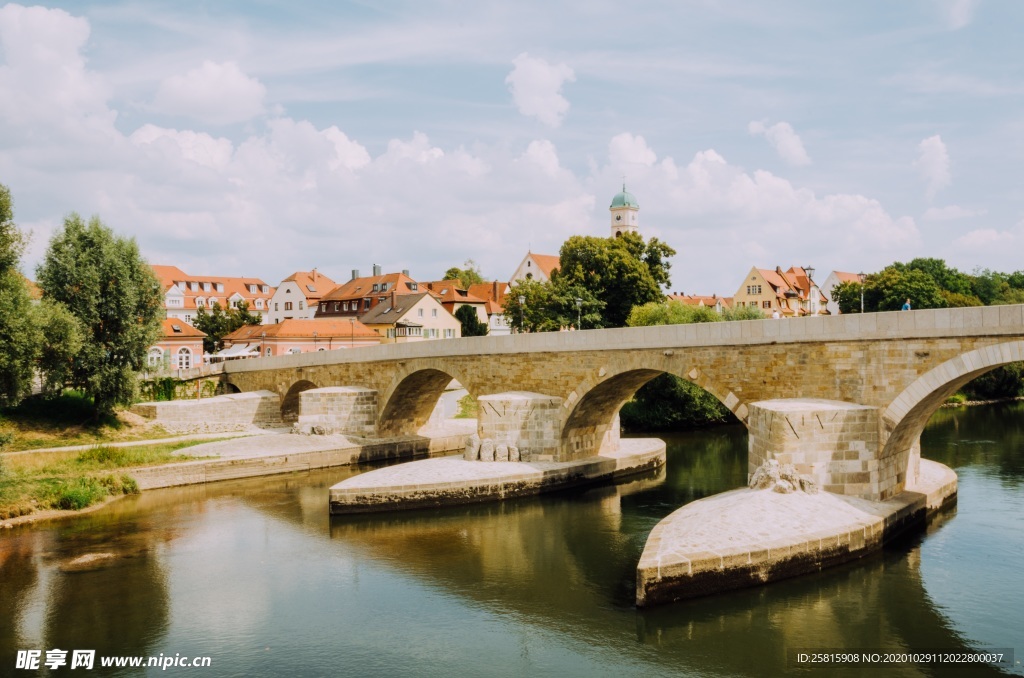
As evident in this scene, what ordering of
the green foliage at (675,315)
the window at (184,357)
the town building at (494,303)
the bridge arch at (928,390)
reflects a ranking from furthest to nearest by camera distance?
1. the town building at (494,303)
2. the window at (184,357)
3. the green foliage at (675,315)
4. the bridge arch at (928,390)

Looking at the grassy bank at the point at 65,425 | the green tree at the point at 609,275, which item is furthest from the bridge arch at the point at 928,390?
the green tree at the point at 609,275

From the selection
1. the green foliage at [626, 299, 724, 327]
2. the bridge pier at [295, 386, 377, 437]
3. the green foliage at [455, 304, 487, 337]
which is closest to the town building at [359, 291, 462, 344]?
the green foliage at [455, 304, 487, 337]

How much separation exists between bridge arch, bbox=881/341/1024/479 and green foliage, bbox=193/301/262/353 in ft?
159

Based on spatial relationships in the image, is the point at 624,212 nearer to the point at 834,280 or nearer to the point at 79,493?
the point at 834,280

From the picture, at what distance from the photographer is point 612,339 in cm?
2105

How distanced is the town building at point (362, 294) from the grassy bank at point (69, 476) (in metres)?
34.2

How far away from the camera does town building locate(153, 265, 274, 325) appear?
7019 cm

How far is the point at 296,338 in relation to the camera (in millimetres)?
49188

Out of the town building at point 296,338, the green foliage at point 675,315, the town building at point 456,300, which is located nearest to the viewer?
the green foliage at point 675,315

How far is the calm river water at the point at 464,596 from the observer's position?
11.5 meters

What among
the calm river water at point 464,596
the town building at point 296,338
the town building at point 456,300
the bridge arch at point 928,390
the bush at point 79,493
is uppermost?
the town building at point 456,300

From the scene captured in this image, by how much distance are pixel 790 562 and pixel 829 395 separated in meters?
4.46

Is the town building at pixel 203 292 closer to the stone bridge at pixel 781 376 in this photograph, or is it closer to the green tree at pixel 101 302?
the green tree at pixel 101 302

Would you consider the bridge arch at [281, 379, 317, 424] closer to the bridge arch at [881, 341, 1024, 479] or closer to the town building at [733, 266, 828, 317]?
the bridge arch at [881, 341, 1024, 479]
